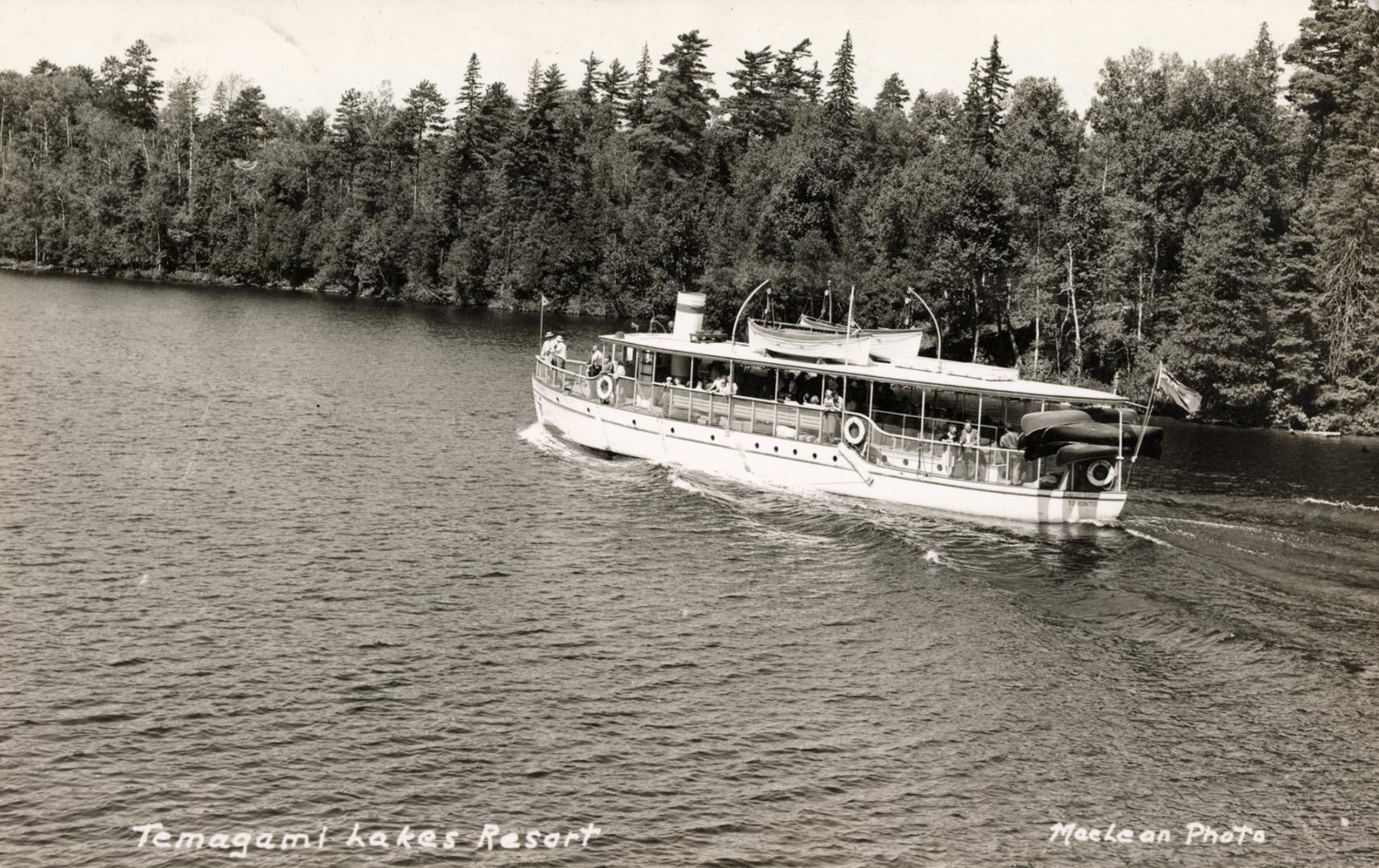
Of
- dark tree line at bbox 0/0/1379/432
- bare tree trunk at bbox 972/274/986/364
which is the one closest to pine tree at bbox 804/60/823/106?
dark tree line at bbox 0/0/1379/432

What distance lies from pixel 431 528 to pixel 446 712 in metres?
15.4

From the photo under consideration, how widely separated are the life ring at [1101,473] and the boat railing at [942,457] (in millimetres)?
1954

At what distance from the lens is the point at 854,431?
161 ft

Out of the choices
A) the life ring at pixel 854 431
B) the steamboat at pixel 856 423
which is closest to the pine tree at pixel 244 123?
the steamboat at pixel 856 423

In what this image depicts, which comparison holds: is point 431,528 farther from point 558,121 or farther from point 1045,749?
point 558,121

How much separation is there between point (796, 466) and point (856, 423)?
10.5 feet

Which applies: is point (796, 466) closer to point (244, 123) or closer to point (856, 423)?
point (856, 423)

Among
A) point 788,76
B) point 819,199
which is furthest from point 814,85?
point 819,199

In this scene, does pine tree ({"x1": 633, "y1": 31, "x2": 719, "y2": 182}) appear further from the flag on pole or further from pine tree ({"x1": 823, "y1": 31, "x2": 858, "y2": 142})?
the flag on pole

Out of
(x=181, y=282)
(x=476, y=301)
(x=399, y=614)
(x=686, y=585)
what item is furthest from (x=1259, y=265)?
(x=181, y=282)

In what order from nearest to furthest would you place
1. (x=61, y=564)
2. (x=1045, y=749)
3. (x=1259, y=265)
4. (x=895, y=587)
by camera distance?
(x=1045, y=749), (x=61, y=564), (x=895, y=587), (x=1259, y=265)

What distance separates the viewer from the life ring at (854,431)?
4888 cm

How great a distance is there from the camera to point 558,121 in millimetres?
169125

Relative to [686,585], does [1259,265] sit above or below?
above
